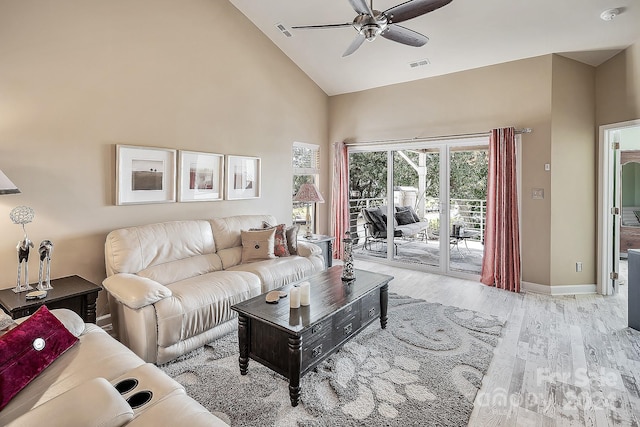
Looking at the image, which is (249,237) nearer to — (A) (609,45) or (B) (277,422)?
(B) (277,422)

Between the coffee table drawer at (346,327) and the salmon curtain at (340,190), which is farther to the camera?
the salmon curtain at (340,190)

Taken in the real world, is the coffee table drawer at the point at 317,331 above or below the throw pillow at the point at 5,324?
below

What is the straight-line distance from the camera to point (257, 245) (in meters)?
3.88

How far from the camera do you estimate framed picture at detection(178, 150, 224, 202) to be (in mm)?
3834

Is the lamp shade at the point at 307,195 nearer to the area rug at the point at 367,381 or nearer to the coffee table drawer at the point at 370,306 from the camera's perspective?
the coffee table drawer at the point at 370,306

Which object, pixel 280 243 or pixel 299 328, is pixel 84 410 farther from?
pixel 280 243

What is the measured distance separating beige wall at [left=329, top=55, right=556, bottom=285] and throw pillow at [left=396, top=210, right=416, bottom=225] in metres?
1.28

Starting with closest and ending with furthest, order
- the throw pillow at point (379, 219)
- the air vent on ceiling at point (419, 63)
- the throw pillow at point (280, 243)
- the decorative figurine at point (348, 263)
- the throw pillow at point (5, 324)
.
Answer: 1. the throw pillow at point (5, 324)
2. the decorative figurine at point (348, 263)
3. the throw pillow at point (280, 243)
4. the air vent on ceiling at point (419, 63)
5. the throw pillow at point (379, 219)

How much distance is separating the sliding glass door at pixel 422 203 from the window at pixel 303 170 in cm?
69

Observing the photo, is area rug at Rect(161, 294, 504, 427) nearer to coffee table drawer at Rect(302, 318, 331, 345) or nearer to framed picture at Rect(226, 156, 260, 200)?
coffee table drawer at Rect(302, 318, 331, 345)

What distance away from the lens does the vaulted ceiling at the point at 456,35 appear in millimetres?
3410

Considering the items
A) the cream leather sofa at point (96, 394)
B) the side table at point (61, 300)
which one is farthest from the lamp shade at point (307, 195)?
the cream leather sofa at point (96, 394)

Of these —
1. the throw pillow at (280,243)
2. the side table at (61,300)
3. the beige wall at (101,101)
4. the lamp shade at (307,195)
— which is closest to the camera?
the side table at (61,300)

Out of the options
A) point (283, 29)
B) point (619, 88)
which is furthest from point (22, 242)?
point (619, 88)
